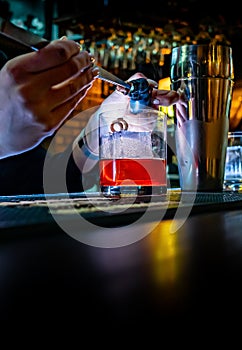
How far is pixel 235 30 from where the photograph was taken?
3.52 metres

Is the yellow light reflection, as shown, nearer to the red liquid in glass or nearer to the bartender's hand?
the red liquid in glass

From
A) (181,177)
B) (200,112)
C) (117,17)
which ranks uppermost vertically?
(117,17)

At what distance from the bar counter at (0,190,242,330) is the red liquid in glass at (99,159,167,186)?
27cm

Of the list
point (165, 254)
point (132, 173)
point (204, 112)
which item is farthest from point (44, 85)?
point (165, 254)

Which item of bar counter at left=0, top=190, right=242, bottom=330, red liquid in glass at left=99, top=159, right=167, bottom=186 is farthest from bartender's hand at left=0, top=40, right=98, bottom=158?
bar counter at left=0, top=190, right=242, bottom=330

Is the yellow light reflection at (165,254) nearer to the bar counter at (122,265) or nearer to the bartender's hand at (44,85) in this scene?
the bar counter at (122,265)

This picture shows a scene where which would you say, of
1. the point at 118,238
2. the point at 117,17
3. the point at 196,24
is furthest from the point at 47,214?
the point at 196,24

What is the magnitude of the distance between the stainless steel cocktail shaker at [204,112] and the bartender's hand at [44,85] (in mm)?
240

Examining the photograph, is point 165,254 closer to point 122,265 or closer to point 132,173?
point 122,265

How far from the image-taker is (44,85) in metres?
0.90

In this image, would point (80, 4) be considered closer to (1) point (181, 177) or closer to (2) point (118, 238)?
(1) point (181, 177)

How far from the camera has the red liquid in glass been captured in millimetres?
804

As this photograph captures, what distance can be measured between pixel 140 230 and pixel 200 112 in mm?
686

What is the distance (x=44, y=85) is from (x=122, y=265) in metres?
0.57
